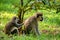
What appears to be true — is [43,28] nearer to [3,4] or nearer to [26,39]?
[26,39]

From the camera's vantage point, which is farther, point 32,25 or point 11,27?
point 32,25

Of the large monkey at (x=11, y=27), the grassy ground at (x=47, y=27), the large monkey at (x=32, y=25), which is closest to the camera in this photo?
the grassy ground at (x=47, y=27)

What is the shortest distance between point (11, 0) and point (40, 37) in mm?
8888

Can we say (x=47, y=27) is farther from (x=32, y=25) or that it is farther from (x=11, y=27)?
(x=11, y=27)

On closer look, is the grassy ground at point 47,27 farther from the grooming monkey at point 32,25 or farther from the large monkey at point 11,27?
the large monkey at point 11,27

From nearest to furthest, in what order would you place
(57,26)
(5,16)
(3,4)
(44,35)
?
(44,35), (57,26), (5,16), (3,4)

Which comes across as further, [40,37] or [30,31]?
[30,31]

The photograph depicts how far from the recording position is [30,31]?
11.9 m

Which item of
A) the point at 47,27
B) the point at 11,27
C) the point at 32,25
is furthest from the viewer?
the point at 47,27

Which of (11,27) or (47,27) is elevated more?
(11,27)

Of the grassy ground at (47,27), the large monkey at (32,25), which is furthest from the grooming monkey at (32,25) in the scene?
the grassy ground at (47,27)

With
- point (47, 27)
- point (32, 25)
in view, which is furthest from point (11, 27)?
point (47, 27)

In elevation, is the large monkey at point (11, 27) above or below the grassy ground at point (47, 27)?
above

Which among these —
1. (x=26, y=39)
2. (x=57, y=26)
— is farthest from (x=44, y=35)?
(x=57, y=26)
